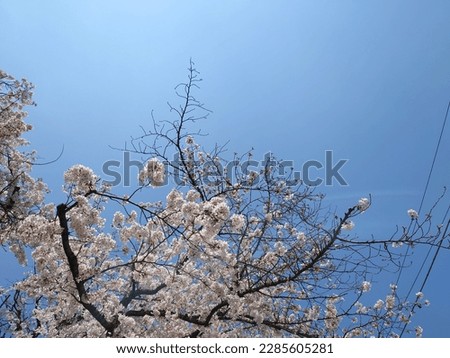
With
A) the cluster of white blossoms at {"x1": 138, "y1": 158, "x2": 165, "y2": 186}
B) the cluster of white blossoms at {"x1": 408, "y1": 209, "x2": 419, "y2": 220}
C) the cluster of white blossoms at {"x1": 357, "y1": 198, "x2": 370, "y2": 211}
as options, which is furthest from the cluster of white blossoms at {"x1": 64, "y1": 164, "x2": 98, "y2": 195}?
the cluster of white blossoms at {"x1": 408, "y1": 209, "x2": 419, "y2": 220}

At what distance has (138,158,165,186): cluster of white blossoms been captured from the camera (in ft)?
16.4

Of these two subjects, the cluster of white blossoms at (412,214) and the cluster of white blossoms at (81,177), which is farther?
the cluster of white blossoms at (412,214)

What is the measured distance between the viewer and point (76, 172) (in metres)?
4.75

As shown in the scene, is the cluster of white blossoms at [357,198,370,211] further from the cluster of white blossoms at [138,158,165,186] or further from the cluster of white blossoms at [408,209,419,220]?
the cluster of white blossoms at [138,158,165,186]

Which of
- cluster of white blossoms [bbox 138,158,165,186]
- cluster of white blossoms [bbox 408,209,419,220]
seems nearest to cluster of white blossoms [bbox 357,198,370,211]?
cluster of white blossoms [bbox 408,209,419,220]

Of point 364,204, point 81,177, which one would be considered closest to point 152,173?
point 81,177

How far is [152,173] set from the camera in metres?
5.00

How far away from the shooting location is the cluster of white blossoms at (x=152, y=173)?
4996 mm

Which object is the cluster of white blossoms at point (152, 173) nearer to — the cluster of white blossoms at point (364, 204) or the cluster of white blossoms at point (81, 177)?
the cluster of white blossoms at point (81, 177)

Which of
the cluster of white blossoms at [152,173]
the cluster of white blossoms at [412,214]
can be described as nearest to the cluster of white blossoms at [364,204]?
the cluster of white blossoms at [412,214]

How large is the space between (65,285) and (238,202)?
3.23 m

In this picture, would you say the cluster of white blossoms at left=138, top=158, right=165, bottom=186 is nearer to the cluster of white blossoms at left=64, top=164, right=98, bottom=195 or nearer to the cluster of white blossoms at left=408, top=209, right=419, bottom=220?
the cluster of white blossoms at left=64, top=164, right=98, bottom=195

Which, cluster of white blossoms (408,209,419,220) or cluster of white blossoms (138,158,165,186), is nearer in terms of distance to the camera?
cluster of white blossoms (138,158,165,186)

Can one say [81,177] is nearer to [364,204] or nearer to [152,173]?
[152,173]
